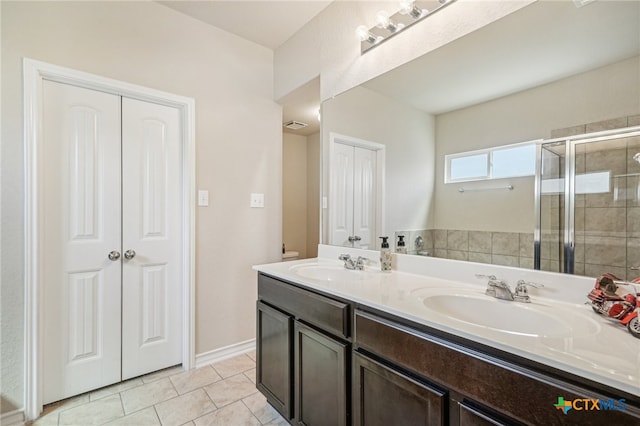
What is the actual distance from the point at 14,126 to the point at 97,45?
0.68m

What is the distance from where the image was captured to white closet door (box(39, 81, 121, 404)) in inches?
69.4

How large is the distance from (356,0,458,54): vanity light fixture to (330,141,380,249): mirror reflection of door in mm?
624

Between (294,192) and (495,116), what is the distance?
2.89 meters

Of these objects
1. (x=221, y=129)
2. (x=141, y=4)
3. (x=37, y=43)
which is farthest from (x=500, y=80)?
(x=37, y=43)

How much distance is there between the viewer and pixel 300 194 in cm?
402

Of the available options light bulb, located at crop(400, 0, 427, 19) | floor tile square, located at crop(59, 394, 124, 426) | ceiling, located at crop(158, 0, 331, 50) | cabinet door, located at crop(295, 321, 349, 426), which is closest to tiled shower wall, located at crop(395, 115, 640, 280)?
cabinet door, located at crop(295, 321, 349, 426)

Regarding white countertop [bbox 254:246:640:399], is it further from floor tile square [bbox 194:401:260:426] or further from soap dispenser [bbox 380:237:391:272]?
floor tile square [bbox 194:401:260:426]

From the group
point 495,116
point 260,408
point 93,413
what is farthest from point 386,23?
point 93,413

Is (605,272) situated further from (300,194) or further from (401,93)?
(300,194)

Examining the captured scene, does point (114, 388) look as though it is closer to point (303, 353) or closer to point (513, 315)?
point (303, 353)

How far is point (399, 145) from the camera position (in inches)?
67.4

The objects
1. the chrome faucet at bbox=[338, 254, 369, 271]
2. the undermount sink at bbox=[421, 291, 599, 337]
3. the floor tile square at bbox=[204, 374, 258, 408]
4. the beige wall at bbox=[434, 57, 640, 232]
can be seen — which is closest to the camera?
the undermount sink at bbox=[421, 291, 599, 337]

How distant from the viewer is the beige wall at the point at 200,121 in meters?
1.61

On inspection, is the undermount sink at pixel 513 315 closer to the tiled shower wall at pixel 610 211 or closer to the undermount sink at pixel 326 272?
the tiled shower wall at pixel 610 211
